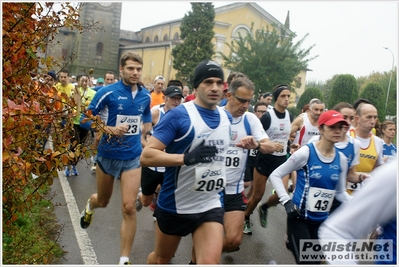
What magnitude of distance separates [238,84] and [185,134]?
1573 mm

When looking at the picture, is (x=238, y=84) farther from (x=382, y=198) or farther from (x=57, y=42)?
(x=382, y=198)

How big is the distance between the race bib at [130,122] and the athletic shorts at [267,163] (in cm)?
211

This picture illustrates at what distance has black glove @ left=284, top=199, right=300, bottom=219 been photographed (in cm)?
422

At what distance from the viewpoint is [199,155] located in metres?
3.69

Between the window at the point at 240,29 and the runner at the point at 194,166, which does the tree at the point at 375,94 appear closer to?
the runner at the point at 194,166

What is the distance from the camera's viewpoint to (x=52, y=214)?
6.87 m

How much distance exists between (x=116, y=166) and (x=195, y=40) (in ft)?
144

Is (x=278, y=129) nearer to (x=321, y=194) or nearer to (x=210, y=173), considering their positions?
(x=321, y=194)

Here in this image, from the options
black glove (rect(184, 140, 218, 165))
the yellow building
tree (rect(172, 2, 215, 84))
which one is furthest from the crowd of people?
the yellow building

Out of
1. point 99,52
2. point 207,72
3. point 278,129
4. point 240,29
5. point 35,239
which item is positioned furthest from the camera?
point 99,52

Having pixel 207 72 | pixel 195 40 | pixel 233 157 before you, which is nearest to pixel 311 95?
pixel 195 40

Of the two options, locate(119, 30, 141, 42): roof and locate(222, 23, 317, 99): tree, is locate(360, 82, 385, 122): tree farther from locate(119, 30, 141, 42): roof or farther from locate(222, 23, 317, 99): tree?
locate(119, 30, 141, 42): roof

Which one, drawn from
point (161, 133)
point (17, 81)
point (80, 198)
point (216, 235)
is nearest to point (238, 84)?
point (161, 133)

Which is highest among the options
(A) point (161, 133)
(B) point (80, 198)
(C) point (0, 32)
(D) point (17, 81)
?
(C) point (0, 32)
